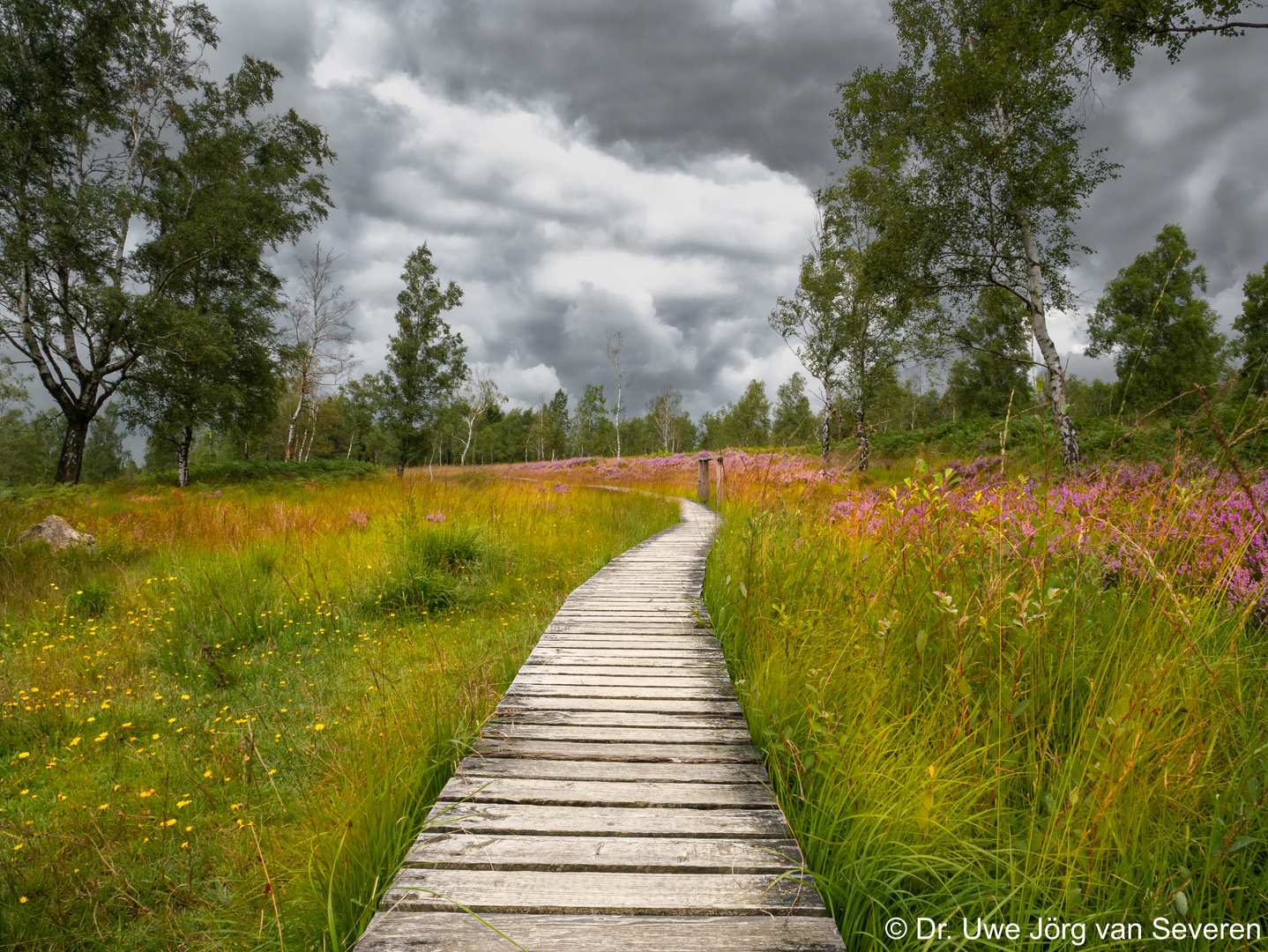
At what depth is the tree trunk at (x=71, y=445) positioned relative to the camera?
45.3ft

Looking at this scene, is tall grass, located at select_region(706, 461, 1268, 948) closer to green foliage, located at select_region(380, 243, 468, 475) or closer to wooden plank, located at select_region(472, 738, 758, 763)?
wooden plank, located at select_region(472, 738, 758, 763)

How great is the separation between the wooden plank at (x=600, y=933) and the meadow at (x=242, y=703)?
0.21 m

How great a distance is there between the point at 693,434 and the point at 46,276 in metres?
73.7

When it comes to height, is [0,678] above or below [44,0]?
below

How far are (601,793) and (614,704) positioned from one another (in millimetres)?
815

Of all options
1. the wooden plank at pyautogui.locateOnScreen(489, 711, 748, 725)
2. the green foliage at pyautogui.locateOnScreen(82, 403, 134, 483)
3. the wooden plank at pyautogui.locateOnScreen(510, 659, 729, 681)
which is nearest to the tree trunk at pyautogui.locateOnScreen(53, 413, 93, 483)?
the wooden plank at pyautogui.locateOnScreen(510, 659, 729, 681)

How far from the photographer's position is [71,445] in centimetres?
1398

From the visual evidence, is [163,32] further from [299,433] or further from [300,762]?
[299,433]

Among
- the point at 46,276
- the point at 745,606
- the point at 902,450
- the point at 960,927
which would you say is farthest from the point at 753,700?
the point at 902,450

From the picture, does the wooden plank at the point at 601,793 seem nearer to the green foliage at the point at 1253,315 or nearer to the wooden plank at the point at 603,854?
the wooden plank at the point at 603,854

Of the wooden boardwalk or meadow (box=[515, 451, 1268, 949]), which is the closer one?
the wooden boardwalk

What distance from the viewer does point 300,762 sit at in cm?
301

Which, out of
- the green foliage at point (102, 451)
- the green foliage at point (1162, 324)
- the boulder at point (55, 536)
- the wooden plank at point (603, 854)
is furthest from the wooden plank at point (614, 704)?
the green foliage at point (102, 451)

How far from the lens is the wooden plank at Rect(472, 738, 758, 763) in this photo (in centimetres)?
234
